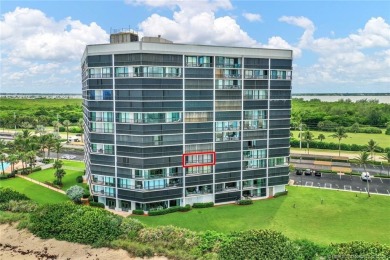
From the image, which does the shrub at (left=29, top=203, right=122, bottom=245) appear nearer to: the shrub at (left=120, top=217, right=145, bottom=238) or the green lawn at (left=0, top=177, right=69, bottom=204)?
the shrub at (left=120, top=217, right=145, bottom=238)

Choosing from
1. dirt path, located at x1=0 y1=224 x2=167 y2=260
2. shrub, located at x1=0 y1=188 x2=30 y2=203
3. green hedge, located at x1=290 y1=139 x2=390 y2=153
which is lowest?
dirt path, located at x1=0 y1=224 x2=167 y2=260

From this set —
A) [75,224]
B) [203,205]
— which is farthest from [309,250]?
[75,224]

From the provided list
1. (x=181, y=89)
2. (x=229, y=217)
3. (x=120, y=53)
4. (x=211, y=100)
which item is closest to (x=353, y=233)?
(x=229, y=217)

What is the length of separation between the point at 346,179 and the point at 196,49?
57.2 m

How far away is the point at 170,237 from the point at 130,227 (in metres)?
7.00

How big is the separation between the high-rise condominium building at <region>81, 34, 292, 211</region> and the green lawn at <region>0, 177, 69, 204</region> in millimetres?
11619

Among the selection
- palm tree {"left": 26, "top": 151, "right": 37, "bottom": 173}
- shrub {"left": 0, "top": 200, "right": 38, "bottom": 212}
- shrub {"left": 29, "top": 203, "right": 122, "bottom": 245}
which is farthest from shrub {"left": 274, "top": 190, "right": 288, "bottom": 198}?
palm tree {"left": 26, "top": 151, "right": 37, "bottom": 173}

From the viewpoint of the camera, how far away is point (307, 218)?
224 ft

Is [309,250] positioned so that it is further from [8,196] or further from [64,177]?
[64,177]

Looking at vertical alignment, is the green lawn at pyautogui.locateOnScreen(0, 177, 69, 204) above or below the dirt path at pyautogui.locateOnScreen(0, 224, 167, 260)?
above

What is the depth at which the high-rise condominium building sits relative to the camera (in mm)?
67812

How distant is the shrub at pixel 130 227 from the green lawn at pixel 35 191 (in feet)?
90.0

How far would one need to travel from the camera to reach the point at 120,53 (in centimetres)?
6738

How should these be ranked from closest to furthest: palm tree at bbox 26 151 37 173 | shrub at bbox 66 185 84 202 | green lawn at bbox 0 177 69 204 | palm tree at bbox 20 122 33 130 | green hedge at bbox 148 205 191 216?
green hedge at bbox 148 205 191 216
shrub at bbox 66 185 84 202
green lawn at bbox 0 177 69 204
palm tree at bbox 26 151 37 173
palm tree at bbox 20 122 33 130
